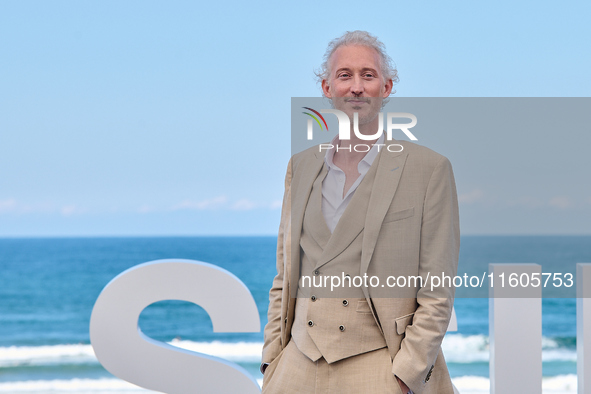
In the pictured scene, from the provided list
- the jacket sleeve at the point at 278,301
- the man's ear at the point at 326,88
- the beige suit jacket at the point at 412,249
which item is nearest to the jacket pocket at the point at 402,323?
the beige suit jacket at the point at 412,249

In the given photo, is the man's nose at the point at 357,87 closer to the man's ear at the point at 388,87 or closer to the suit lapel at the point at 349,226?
the man's ear at the point at 388,87

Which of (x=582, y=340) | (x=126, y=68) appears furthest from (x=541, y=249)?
(x=126, y=68)

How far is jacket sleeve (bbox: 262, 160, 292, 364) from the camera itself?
1.87 metres

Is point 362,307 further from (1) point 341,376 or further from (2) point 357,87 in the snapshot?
(2) point 357,87

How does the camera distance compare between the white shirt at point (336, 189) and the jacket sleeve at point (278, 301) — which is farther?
the jacket sleeve at point (278, 301)

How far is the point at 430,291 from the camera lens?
62.6 inches

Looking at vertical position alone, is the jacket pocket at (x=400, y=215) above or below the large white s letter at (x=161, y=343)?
above

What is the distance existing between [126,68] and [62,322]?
15.7 m

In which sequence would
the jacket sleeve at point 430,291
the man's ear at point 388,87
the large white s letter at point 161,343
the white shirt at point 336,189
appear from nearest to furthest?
the jacket sleeve at point 430,291 → the white shirt at point 336,189 → the man's ear at point 388,87 → the large white s letter at point 161,343

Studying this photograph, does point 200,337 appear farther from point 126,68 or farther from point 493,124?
point 126,68

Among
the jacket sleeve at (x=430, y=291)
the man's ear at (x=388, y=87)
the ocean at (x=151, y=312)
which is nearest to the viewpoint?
the jacket sleeve at (x=430, y=291)

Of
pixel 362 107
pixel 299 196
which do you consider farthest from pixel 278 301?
pixel 362 107

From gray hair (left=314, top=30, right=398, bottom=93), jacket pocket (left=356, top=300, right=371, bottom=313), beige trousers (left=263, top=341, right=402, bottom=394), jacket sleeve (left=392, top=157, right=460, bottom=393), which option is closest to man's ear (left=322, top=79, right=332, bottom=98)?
gray hair (left=314, top=30, right=398, bottom=93)

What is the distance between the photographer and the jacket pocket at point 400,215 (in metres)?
1.63
